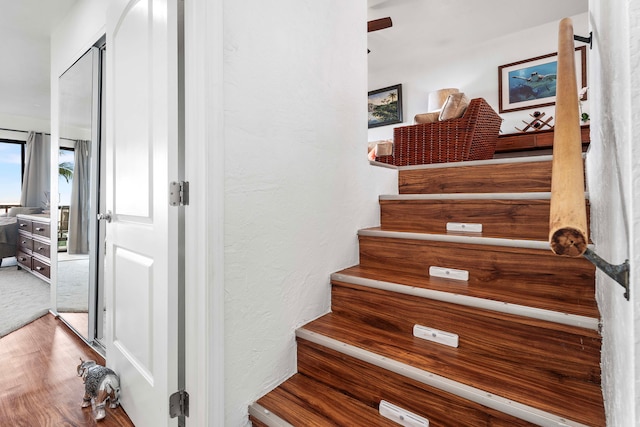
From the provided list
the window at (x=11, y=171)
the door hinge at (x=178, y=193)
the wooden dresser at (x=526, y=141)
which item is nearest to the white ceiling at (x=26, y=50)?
the window at (x=11, y=171)

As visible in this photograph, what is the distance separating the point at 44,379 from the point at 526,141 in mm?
4511

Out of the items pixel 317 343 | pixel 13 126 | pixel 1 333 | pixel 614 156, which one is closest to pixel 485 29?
pixel 614 156

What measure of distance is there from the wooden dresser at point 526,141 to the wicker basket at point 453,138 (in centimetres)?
107

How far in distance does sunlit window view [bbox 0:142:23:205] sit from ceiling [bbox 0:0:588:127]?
1.85m

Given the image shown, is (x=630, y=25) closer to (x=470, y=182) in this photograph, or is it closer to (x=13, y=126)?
(x=470, y=182)

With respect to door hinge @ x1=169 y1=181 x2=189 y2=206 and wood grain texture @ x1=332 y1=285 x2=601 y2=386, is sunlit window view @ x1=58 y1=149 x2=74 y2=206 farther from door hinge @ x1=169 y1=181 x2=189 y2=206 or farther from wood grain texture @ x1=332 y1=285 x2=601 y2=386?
wood grain texture @ x1=332 y1=285 x2=601 y2=386

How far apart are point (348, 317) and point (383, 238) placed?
461mm

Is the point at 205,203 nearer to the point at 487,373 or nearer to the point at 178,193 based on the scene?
the point at 178,193

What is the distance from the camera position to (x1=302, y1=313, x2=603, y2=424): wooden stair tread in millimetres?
904

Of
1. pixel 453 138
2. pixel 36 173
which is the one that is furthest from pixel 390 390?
pixel 36 173

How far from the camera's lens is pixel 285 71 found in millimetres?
1343

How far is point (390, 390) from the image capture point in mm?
1116

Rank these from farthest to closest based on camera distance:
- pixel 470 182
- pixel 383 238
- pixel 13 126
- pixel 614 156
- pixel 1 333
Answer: pixel 13 126 < pixel 1 333 < pixel 470 182 < pixel 383 238 < pixel 614 156

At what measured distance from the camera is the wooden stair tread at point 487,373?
0.90m
